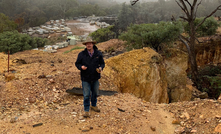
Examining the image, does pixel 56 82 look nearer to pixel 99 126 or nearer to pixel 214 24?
pixel 99 126

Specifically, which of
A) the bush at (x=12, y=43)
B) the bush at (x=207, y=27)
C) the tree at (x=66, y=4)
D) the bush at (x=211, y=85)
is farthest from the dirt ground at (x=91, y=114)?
the tree at (x=66, y=4)

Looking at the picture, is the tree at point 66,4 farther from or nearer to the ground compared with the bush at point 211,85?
farther from the ground

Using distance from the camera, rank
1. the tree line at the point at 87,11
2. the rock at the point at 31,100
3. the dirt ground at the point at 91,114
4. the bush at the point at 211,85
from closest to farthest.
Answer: the dirt ground at the point at 91,114 < the rock at the point at 31,100 < the bush at the point at 211,85 < the tree line at the point at 87,11

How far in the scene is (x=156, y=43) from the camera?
9.25 metres

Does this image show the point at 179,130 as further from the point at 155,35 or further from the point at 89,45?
the point at 155,35

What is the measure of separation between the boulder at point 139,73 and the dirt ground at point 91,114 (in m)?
1.64

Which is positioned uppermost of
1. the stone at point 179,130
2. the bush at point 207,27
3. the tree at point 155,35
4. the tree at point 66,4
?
the tree at point 66,4

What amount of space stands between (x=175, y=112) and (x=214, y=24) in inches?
562

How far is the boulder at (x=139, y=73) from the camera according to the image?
264 inches

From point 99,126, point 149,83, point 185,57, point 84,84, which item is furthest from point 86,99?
point 185,57

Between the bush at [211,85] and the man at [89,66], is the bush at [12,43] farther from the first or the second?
the bush at [211,85]

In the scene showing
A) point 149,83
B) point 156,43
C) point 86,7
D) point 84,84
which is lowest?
point 149,83

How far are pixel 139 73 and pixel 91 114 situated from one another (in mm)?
3598

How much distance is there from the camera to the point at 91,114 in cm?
381
